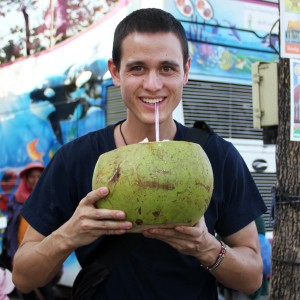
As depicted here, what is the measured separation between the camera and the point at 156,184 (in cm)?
159

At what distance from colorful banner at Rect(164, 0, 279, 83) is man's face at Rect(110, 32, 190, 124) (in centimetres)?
293

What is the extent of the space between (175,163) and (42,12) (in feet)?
14.5

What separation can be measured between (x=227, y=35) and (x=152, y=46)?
11.2 ft

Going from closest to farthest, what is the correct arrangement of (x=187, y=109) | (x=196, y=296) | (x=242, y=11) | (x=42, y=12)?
1. (x=196, y=296)
2. (x=187, y=109)
3. (x=242, y=11)
4. (x=42, y=12)

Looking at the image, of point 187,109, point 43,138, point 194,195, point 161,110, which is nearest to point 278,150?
point 187,109

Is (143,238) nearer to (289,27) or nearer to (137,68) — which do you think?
(137,68)

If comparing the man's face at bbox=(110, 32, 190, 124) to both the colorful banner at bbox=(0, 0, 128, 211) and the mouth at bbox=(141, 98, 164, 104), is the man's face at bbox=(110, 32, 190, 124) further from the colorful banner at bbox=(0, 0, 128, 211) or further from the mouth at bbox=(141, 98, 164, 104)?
the colorful banner at bbox=(0, 0, 128, 211)

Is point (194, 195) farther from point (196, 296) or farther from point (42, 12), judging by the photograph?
point (42, 12)

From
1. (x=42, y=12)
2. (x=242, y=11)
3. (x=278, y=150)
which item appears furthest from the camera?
(x=42, y=12)

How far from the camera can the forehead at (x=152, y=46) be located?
6.27 feet

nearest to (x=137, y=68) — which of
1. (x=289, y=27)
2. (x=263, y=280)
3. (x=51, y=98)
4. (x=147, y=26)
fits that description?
(x=147, y=26)

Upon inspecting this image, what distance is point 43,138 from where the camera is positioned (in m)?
5.59

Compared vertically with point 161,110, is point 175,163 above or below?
below

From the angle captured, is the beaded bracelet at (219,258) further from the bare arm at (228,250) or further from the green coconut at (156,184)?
the green coconut at (156,184)
